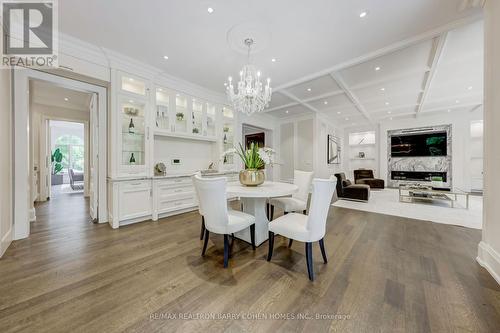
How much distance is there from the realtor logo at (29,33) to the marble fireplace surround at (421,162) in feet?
34.4

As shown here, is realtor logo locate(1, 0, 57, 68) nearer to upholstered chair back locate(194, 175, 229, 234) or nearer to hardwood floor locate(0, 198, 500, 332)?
hardwood floor locate(0, 198, 500, 332)

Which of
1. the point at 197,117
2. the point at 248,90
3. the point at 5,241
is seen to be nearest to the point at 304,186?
the point at 248,90

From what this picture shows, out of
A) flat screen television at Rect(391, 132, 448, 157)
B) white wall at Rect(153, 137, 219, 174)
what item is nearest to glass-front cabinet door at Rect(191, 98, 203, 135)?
white wall at Rect(153, 137, 219, 174)

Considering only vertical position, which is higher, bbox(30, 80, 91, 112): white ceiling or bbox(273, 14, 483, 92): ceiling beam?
bbox(273, 14, 483, 92): ceiling beam

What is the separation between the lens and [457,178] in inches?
265

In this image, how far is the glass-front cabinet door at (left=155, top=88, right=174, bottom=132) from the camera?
146 inches

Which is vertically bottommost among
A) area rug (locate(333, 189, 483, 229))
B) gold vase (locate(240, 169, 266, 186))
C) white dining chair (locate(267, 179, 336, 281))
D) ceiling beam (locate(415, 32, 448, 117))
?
area rug (locate(333, 189, 483, 229))

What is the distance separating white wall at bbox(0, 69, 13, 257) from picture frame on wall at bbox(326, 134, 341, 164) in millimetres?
7806

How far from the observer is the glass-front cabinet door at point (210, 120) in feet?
14.7

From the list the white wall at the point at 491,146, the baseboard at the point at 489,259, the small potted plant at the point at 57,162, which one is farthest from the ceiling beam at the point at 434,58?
the small potted plant at the point at 57,162

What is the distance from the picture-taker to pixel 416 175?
297 inches

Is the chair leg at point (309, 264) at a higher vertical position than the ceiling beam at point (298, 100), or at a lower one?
lower

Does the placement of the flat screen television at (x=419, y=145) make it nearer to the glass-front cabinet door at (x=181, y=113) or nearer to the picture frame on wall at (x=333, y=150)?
the picture frame on wall at (x=333, y=150)

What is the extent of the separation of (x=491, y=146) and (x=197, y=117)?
4546 millimetres
